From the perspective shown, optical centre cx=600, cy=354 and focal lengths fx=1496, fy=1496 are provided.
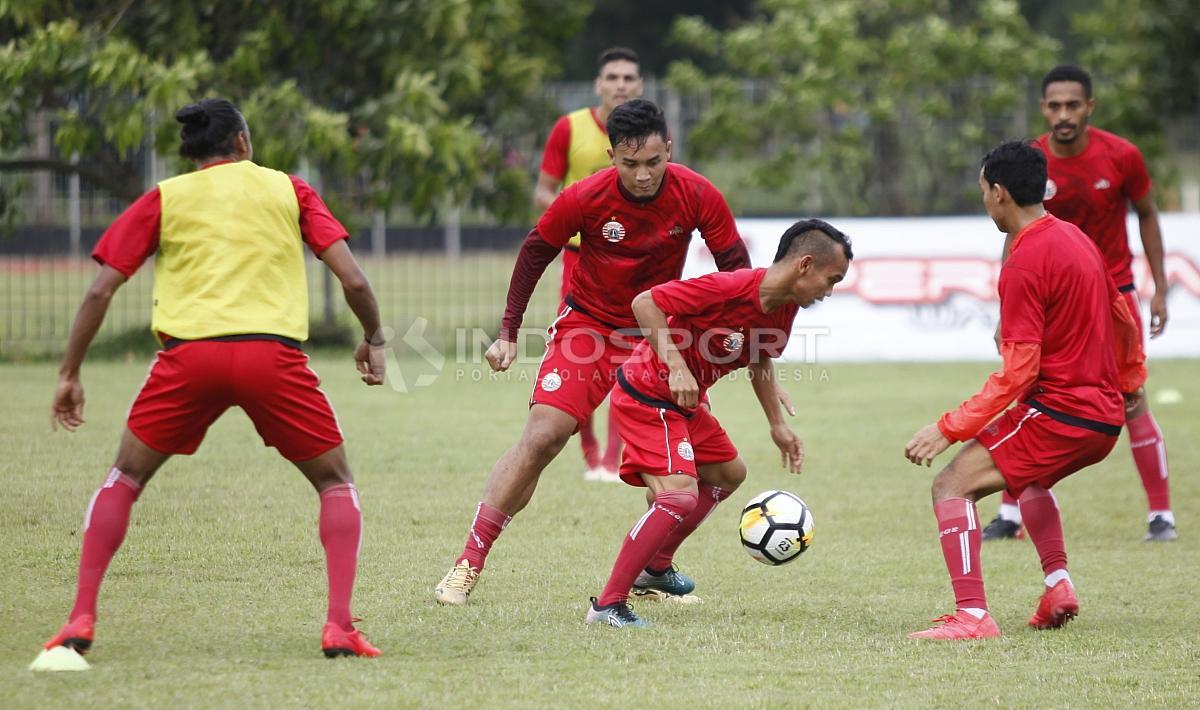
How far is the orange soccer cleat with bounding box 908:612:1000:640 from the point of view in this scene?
550cm

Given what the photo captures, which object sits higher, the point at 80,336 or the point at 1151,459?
the point at 80,336

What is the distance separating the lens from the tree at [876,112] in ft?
74.0

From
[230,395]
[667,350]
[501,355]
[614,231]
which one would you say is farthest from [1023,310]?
[230,395]

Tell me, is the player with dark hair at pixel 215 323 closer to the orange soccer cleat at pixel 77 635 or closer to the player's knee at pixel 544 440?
the orange soccer cleat at pixel 77 635

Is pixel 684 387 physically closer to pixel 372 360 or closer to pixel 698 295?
pixel 698 295

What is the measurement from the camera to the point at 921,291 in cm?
1617

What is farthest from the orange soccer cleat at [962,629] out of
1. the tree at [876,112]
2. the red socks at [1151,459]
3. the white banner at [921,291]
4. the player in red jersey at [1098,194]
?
the tree at [876,112]

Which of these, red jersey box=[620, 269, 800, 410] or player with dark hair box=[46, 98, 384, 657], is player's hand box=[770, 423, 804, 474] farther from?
player with dark hair box=[46, 98, 384, 657]

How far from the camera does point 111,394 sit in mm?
12711

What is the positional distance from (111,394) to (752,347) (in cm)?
832

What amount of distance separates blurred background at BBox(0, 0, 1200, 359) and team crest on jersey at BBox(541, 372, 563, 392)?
30.9 ft

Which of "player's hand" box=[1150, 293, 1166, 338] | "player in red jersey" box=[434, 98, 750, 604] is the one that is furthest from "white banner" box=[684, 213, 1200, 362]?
"player in red jersey" box=[434, 98, 750, 604]

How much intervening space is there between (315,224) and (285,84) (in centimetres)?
1107

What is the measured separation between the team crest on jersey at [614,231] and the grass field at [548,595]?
150 cm
